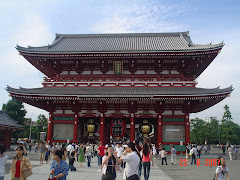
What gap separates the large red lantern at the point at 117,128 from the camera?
2533 cm

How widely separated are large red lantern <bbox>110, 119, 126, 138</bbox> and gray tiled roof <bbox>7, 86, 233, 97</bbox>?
4.00 metres

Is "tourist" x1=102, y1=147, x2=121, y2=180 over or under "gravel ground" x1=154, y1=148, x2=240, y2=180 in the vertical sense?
over

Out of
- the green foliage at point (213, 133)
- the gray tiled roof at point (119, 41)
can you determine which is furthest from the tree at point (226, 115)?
the gray tiled roof at point (119, 41)

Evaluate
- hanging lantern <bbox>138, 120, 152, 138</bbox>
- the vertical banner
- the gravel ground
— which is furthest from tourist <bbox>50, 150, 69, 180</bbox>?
the vertical banner

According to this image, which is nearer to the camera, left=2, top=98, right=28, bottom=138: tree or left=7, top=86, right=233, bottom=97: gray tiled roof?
left=7, top=86, right=233, bottom=97: gray tiled roof

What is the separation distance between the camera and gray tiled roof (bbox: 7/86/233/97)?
2200 cm

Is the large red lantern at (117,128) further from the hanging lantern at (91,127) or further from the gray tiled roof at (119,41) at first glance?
the gray tiled roof at (119,41)

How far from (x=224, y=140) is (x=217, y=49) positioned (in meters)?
64.4

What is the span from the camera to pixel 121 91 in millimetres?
23562

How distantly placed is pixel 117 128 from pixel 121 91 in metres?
4.73

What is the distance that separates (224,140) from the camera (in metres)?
77.5

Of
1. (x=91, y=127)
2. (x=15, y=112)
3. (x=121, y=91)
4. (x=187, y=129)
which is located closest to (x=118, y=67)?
(x=121, y=91)

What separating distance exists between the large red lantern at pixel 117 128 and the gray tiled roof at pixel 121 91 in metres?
4.00

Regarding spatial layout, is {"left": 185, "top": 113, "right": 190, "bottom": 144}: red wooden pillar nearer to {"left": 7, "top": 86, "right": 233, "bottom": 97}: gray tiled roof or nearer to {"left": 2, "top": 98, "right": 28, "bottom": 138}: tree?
{"left": 7, "top": 86, "right": 233, "bottom": 97}: gray tiled roof
